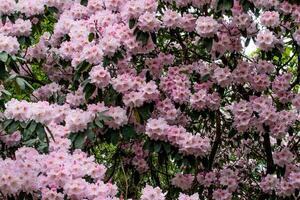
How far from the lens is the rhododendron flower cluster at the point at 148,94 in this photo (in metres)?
3.29

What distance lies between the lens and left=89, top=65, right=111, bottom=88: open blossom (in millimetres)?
3531

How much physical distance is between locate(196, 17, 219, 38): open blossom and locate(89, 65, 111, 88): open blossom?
64cm

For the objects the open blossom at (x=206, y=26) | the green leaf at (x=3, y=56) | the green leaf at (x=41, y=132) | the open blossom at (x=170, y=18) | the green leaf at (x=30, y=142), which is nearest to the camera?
the green leaf at (x=3, y=56)

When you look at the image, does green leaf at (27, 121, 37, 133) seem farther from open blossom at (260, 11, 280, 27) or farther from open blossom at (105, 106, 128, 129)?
open blossom at (260, 11, 280, 27)

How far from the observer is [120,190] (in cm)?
436

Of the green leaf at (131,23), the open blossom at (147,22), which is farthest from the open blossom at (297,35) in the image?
the green leaf at (131,23)

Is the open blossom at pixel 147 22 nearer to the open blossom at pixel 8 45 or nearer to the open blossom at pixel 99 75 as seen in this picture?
the open blossom at pixel 99 75

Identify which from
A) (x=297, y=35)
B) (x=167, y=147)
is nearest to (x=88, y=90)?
(x=167, y=147)

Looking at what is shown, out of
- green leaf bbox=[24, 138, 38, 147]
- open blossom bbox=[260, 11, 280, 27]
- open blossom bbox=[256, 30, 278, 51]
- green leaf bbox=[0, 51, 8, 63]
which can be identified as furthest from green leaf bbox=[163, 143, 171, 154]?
green leaf bbox=[0, 51, 8, 63]

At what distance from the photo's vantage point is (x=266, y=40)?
3.88 metres

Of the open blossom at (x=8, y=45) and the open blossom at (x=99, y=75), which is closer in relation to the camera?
the open blossom at (x=8, y=45)

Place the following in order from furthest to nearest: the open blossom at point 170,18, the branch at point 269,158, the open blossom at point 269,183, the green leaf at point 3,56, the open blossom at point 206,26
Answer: the branch at point 269,158, the open blossom at point 269,183, the open blossom at point 170,18, the open blossom at point 206,26, the green leaf at point 3,56

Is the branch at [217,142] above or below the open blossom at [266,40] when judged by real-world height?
below

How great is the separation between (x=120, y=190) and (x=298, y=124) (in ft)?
4.24
